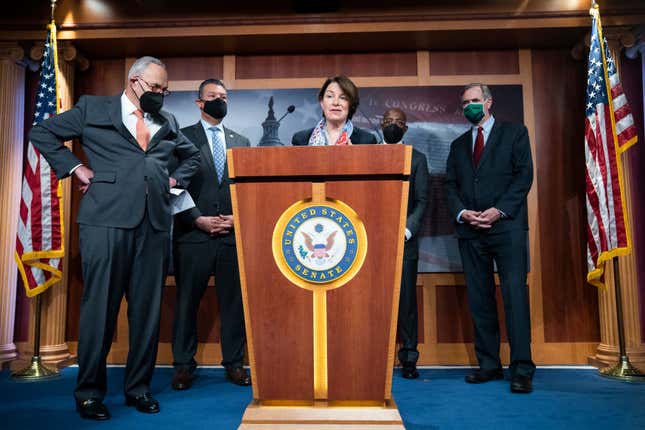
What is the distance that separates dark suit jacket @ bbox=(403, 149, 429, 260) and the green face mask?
0.45 m

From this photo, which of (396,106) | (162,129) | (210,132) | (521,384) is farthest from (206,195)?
(521,384)

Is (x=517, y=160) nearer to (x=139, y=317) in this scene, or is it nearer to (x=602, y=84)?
(x=602, y=84)

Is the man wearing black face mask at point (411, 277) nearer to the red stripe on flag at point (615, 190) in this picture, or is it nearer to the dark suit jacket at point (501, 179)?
the dark suit jacket at point (501, 179)

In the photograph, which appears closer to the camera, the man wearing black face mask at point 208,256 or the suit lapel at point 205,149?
the man wearing black face mask at point 208,256

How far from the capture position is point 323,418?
5.49ft

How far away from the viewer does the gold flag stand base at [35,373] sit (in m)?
3.20

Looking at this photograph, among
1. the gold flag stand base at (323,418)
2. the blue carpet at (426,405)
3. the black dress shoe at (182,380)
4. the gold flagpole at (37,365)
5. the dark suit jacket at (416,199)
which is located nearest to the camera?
the gold flag stand base at (323,418)

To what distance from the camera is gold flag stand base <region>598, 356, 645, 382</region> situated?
10.2 ft

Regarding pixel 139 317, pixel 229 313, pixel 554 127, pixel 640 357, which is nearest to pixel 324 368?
pixel 139 317

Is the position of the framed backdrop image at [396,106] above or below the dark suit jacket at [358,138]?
above

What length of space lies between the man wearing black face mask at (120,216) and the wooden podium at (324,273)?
834mm

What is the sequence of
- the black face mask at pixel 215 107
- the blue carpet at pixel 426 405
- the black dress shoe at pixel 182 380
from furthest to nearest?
1. the black face mask at pixel 215 107
2. the black dress shoe at pixel 182 380
3. the blue carpet at pixel 426 405

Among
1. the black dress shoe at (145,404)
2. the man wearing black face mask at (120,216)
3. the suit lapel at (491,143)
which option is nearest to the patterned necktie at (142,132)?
the man wearing black face mask at (120,216)

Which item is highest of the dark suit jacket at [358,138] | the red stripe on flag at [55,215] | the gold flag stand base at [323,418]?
the dark suit jacket at [358,138]
